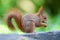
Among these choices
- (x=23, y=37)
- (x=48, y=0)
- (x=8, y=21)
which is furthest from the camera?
(x=48, y=0)

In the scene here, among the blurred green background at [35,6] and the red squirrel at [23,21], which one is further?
the blurred green background at [35,6]

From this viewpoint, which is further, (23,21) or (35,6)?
(35,6)

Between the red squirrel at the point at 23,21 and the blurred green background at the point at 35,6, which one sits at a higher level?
the blurred green background at the point at 35,6

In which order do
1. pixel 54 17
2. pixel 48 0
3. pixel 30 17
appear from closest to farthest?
pixel 30 17 < pixel 54 17 < pixel 48 0

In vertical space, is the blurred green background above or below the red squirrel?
above

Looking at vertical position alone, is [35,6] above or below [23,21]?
above

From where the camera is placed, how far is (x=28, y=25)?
254 centimetres

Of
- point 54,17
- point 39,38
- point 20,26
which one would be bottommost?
point 39,38

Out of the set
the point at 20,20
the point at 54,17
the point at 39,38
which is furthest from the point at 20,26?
the point at 54,17

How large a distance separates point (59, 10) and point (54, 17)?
0.23 metres

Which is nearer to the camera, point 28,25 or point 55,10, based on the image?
point 28,25

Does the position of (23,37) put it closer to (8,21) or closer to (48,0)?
(8,21)

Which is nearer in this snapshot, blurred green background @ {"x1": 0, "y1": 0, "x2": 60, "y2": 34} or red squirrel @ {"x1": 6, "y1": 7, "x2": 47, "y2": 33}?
red squirrel @ {"x1": 6, "y1": 7, "x2": 47, "y2": 33}

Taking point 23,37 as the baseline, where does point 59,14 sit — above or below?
above
